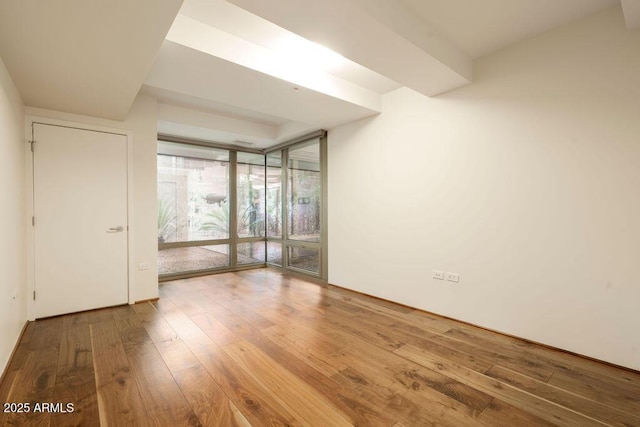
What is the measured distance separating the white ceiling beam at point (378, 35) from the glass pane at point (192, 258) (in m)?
4.36

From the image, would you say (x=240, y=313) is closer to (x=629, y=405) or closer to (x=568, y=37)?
→ (x=629, y=405)

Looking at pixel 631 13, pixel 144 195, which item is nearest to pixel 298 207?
pixel 144 195

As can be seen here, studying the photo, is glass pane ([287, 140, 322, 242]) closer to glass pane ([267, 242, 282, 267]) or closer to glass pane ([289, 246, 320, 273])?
glass pane ([289, 246, 320, 273])

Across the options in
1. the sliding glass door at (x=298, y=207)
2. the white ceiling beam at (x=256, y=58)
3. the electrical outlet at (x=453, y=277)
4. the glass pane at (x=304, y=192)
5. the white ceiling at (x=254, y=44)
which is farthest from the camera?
the glass pane at (x=304, y=192)

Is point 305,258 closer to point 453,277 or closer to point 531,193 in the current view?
point 453,277

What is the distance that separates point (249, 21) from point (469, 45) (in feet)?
6.75

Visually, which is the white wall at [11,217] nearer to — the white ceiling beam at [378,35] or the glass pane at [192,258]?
the glass pane at [192,258]

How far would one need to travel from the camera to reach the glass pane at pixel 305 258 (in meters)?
5.07

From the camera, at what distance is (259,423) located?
63.0 inches

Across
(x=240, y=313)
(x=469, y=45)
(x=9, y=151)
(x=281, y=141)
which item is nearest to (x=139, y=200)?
(x=9, y=151)

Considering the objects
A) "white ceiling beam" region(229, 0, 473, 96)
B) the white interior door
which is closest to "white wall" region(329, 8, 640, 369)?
"white ceiling beam" region(229, 0, 473, 96)

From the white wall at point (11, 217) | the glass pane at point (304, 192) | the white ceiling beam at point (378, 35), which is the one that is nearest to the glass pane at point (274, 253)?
the glass pane at point (304, 192)

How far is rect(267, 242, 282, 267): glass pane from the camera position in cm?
595

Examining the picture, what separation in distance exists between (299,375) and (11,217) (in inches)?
111
